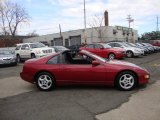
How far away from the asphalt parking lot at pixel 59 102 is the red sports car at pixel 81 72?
0.90 ft

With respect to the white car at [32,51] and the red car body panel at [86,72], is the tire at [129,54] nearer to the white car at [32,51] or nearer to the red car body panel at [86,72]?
the white car at [32,51]

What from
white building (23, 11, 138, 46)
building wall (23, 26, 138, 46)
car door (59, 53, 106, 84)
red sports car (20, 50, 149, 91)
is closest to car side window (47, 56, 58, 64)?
red sports car (20, 50, 149, 91)

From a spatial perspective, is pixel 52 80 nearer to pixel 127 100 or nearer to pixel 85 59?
pixel 85 59

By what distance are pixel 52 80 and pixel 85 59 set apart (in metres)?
1.30

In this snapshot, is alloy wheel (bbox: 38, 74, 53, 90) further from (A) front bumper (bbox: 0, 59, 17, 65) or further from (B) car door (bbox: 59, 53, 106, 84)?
(A) front bumper (bbox: 0, 59, 17, 65)

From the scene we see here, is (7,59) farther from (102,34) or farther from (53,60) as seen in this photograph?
(102,34)

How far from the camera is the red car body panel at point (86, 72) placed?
951 cm

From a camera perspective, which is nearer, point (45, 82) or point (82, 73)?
point (82, 73)

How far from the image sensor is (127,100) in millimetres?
8109

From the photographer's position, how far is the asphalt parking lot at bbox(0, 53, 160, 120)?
6926 mm

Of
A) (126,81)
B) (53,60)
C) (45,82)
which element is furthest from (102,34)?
(126,81)

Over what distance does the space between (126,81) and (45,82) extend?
267 centimetres

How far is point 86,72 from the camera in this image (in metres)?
9.59

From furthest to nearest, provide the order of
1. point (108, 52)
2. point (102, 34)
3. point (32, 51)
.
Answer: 1. point (102, 34)
2. point (32, 51)
3. point (108, 52)
